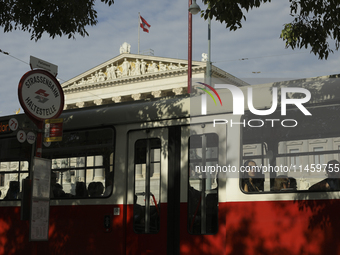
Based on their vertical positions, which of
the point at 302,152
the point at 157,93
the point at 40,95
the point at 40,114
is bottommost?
the point at 302,152

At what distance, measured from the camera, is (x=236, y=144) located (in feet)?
22.4

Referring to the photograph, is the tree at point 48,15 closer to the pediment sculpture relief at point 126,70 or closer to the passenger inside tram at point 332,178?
the passenger inside tram at point 332,178

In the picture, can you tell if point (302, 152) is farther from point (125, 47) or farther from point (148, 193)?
point (125, 47)

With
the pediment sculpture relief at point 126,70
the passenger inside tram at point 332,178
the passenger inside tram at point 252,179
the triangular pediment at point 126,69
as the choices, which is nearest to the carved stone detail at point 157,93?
the triangular pediment at point 126,69

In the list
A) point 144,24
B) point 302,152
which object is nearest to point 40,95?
point 302,152

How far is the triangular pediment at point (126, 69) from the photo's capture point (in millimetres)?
55344

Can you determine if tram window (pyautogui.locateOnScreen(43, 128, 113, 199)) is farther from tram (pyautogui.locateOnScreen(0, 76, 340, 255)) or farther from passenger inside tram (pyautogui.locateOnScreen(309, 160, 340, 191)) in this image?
passenger inside tram (pyautogui.locateOnScreen(309, 160, 340, 191))

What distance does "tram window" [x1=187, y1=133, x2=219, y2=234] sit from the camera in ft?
22.5

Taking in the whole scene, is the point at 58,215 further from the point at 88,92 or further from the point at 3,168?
the point at 88,92

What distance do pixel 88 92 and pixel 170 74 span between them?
36.0ft

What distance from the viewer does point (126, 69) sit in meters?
58.6

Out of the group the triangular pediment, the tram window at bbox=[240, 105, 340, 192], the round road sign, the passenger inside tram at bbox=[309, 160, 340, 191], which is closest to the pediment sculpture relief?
the triangular pediment

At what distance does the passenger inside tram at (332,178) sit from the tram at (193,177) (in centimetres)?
3

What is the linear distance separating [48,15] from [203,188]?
4.62 m
